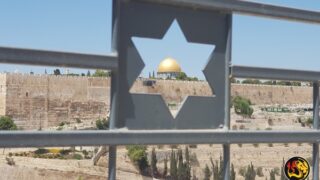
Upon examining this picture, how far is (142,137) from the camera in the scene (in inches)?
81.9

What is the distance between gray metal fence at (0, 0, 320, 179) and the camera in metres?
1.92

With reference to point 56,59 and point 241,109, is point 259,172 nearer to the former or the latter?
point 241,109

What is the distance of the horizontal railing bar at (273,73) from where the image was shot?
2305 mm

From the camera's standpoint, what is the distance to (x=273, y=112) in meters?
37.4

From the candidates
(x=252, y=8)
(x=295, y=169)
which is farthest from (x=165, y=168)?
(x=252, y=8)

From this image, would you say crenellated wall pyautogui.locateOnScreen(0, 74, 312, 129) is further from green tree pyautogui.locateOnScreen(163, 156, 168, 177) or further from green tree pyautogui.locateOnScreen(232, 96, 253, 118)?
green tree pyautogui.locateOnScreen(163, 156, 168, 177)

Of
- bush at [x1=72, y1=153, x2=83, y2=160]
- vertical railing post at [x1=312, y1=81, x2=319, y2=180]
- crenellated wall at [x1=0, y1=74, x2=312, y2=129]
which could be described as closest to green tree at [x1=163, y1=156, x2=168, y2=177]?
bush at [x1=72, y1=153, x2=83, y2=160]

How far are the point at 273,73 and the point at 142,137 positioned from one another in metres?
0.68

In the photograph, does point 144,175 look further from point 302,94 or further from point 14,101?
point 302,94

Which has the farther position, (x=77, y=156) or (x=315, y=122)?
(x=77, y=156)

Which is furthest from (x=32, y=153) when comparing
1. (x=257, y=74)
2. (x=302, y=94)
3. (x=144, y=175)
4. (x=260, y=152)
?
(x=302, y=94)

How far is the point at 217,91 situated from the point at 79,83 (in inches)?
1304

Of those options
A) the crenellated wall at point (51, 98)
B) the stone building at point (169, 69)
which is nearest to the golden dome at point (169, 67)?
the stone building at point (169, 69)

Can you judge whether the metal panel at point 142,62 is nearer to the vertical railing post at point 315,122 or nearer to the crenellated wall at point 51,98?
the vertical railing post at point 315,122
